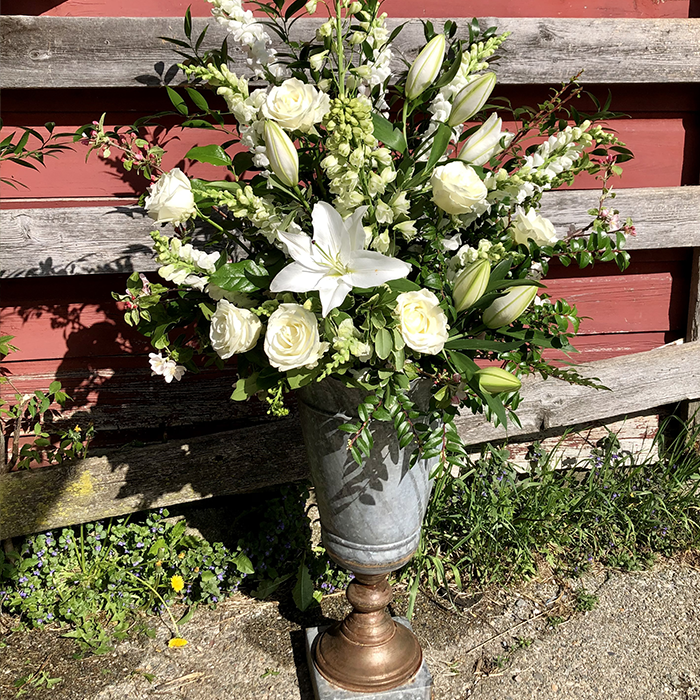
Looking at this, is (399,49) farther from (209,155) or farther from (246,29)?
(209,155)

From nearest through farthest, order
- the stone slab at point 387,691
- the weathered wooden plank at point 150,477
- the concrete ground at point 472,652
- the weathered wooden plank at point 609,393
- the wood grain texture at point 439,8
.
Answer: the stone slab at point 387,691, the concrete ground at point 472,652, the wood grain texture at point 439,8, the weathered wooden plank at point 150,477, the weathered wooden plank at point 609,393

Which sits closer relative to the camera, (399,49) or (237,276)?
(237,276)

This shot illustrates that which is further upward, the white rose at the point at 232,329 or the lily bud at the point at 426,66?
the lily bud at the point at 426,66

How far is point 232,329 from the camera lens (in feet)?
4.49

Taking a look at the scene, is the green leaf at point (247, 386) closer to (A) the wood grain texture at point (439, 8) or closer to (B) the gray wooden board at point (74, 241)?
(B) the gray wooden board at point (74, 241)

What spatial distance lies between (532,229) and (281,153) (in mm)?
565

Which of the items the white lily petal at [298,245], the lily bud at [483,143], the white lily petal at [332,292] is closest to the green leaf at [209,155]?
the white lily petal at [298,245]

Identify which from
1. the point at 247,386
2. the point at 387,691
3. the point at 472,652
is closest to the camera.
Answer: the point at 247,386

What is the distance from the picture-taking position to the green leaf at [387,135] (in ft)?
4.73

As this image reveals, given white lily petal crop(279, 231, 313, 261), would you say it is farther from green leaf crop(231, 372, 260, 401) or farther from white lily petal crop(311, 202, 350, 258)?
green leaf crop(231, 372, 260, 401)

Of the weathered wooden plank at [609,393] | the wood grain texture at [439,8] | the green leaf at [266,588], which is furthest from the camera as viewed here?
the weathered wooden plank at [609,393]

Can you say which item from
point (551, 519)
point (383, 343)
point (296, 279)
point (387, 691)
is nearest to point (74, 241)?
point (296, 279)

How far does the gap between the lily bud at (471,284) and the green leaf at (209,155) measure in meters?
0.60

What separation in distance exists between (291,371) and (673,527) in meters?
2.01
